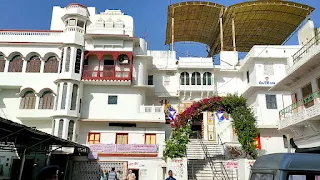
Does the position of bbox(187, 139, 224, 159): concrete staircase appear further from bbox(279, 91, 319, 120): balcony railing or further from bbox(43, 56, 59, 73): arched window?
bbox(43, 56, 59, 73): arched window

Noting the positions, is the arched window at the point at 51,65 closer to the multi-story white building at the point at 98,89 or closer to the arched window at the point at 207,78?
the multi-story white building at the point at 98,89

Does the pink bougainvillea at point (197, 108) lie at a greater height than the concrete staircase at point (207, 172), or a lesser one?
greater

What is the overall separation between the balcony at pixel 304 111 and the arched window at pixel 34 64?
21208 mm

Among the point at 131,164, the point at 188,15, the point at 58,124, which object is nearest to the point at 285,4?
the point at 188,15

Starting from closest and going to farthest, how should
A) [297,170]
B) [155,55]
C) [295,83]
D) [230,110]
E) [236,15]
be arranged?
1. [297,170]
2. [295,83]
3. [230,110]
4. [155,55]
5. [236,15]

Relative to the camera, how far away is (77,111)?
80.9 feet

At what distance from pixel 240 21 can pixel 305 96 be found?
20901 millimetres

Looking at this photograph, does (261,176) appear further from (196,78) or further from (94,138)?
(196,78)

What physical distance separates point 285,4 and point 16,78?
97.5 ft

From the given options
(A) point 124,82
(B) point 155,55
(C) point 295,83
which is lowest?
(C) point 295,83

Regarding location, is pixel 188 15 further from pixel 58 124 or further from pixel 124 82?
pixel 58 124

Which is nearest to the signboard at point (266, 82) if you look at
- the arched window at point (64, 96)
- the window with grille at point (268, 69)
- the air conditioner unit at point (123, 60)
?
the window with grille at point (268, 69)

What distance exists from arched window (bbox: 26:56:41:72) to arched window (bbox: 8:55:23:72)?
0.71 meters

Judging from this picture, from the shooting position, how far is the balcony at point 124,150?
73.5 feet
